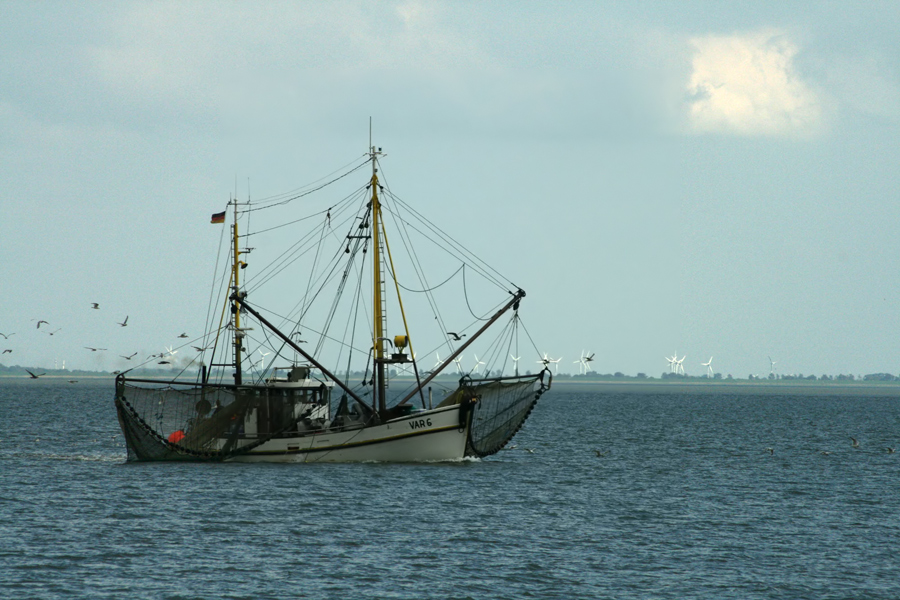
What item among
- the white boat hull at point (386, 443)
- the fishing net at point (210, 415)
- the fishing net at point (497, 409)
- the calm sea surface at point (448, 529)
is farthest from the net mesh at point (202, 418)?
the fishing net at point (497, 409)

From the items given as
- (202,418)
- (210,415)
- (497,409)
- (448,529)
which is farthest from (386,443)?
(448,529)

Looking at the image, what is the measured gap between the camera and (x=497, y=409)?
53.7 metres

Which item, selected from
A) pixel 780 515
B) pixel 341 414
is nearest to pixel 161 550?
pixel 341 414

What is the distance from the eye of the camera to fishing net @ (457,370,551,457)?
52906 millimetres

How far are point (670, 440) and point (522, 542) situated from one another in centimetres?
5440

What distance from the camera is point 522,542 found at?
35.8 metres

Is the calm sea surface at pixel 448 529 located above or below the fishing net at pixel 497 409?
below

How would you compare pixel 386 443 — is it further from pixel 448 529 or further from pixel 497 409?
pixel 448 529

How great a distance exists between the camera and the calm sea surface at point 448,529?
29.7 m

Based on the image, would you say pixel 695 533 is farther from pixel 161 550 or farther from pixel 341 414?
pixel 341 414

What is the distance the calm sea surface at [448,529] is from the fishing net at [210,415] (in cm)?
144

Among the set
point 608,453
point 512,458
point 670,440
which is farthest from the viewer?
point 670,440

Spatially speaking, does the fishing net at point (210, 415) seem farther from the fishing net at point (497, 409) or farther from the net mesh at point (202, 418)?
the fishing net at point (497, 409)

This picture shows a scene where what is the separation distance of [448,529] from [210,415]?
20.9 m
